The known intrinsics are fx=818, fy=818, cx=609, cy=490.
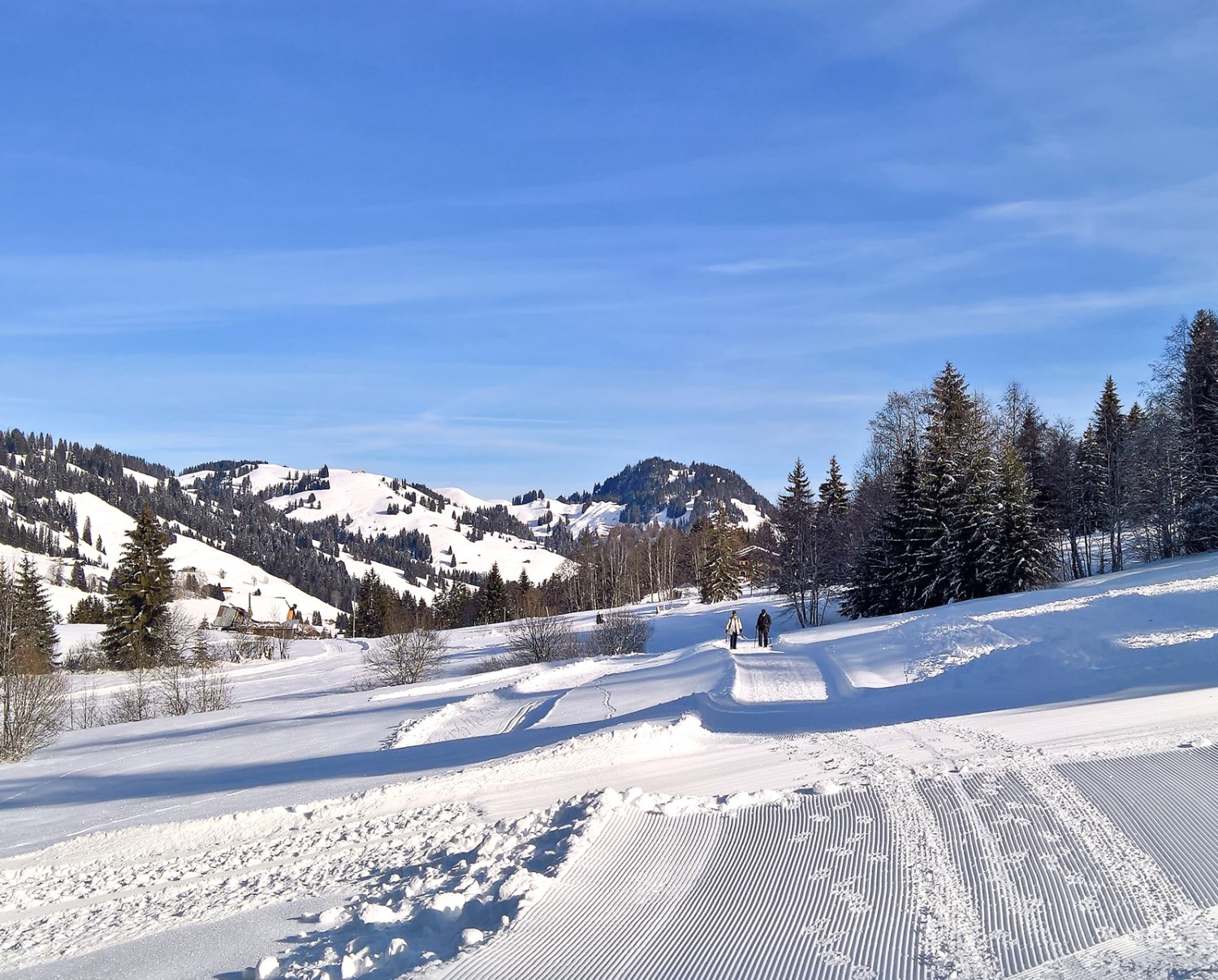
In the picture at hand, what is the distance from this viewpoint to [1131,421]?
50.8 m

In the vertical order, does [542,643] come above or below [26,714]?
below

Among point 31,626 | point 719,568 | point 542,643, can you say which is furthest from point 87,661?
point 719,568

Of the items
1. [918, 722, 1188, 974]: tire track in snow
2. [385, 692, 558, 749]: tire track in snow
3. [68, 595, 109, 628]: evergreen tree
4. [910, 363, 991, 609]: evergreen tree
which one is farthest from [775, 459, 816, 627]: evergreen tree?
[68, 595, 109, 628]: evergreen tree

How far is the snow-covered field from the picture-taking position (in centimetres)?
493

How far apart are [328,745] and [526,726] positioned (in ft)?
12.1

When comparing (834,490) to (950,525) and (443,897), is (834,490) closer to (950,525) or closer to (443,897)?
(950,525)

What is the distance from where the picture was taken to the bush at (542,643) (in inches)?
1384

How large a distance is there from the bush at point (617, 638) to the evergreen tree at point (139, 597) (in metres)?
24.7

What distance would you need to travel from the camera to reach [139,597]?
44.5 meters

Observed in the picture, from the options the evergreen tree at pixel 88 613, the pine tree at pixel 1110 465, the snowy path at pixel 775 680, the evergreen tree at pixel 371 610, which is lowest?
the evergreen tree at pixel 371 610

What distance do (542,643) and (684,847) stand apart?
28.9m

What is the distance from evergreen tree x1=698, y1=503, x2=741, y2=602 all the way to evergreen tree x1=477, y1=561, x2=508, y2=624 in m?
21.3

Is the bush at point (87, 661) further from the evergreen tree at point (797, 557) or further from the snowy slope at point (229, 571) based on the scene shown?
the snowy slope at point (229, 571)

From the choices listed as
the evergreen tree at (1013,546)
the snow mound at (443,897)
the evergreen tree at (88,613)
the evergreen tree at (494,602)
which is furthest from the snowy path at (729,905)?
the evergreen tree at (88,613)
